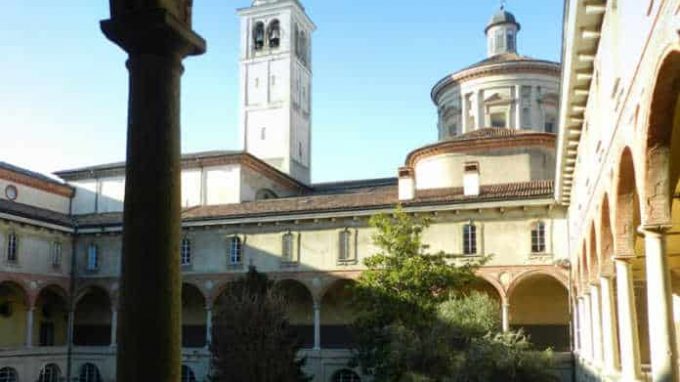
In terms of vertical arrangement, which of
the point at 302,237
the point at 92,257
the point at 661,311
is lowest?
the point at 661,311

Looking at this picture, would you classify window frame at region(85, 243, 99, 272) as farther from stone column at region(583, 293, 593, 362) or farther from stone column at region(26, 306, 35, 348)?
stone column at region(583, 293, 593, 362)

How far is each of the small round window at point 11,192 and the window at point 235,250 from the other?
1034 centimetres

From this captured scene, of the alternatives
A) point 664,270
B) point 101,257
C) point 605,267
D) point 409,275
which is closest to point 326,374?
point 409,275

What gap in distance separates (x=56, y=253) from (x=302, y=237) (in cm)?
1092

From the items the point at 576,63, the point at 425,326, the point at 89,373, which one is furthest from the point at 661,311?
the point at 89,373

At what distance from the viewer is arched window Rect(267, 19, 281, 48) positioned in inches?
2085

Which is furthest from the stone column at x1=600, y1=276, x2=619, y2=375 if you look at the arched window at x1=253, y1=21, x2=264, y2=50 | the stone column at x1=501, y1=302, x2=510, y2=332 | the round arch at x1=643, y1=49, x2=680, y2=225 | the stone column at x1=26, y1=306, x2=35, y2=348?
the arched window at x1=253, y1=21, x2=264, y2=50

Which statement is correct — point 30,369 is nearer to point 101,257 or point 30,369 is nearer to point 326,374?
point 101,257

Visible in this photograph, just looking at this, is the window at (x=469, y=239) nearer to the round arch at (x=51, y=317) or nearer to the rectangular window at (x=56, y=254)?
the rectangular window at (x=56, y=254)

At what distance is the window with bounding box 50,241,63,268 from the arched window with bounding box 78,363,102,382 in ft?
14.8

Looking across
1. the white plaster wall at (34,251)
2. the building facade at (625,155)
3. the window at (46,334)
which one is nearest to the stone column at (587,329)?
the building facade at (625,155)

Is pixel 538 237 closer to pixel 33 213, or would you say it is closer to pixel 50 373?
pixel 33 213

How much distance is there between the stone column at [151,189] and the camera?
4.03 m

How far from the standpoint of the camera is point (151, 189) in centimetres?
417
